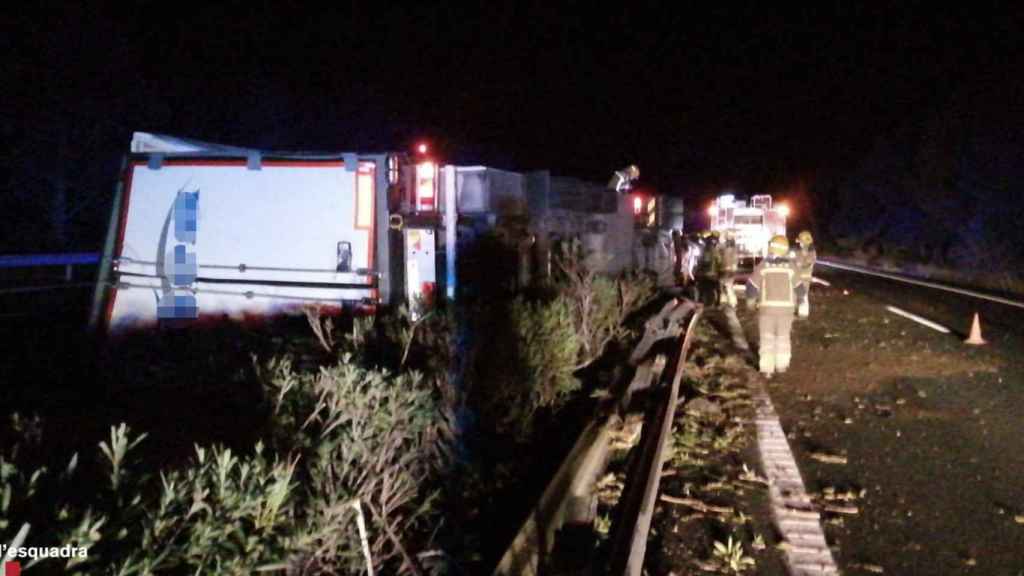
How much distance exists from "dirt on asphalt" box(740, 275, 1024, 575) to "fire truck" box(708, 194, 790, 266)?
46.1 ft

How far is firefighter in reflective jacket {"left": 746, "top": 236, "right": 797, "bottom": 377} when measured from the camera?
9.84m

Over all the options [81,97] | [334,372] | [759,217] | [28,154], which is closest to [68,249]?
[28,154]

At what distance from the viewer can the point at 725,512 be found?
5391 mm

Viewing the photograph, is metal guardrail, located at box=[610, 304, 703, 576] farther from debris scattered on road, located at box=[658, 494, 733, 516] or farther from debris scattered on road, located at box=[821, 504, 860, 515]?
debris scattered on road, located at box=[821, 504, 860, 515]

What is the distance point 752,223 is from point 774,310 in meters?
18.1

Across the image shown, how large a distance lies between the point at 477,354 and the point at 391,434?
1.89 meters

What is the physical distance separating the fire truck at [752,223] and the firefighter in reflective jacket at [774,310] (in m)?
17.0

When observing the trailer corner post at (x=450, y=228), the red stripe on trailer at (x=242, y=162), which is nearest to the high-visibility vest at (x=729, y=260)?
the trailer corner post at (x=450, y=228)

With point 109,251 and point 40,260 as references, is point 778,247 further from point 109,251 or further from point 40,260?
point 40,260

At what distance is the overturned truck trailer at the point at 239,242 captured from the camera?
25.4 feet

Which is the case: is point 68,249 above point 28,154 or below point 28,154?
below

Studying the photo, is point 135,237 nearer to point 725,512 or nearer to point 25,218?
point 725,512

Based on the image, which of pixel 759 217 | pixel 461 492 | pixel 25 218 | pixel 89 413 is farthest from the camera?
pixel 25 218

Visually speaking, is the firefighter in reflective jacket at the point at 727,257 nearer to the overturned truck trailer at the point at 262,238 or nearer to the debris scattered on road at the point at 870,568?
the overturned truck trailer at the point at 262,238
